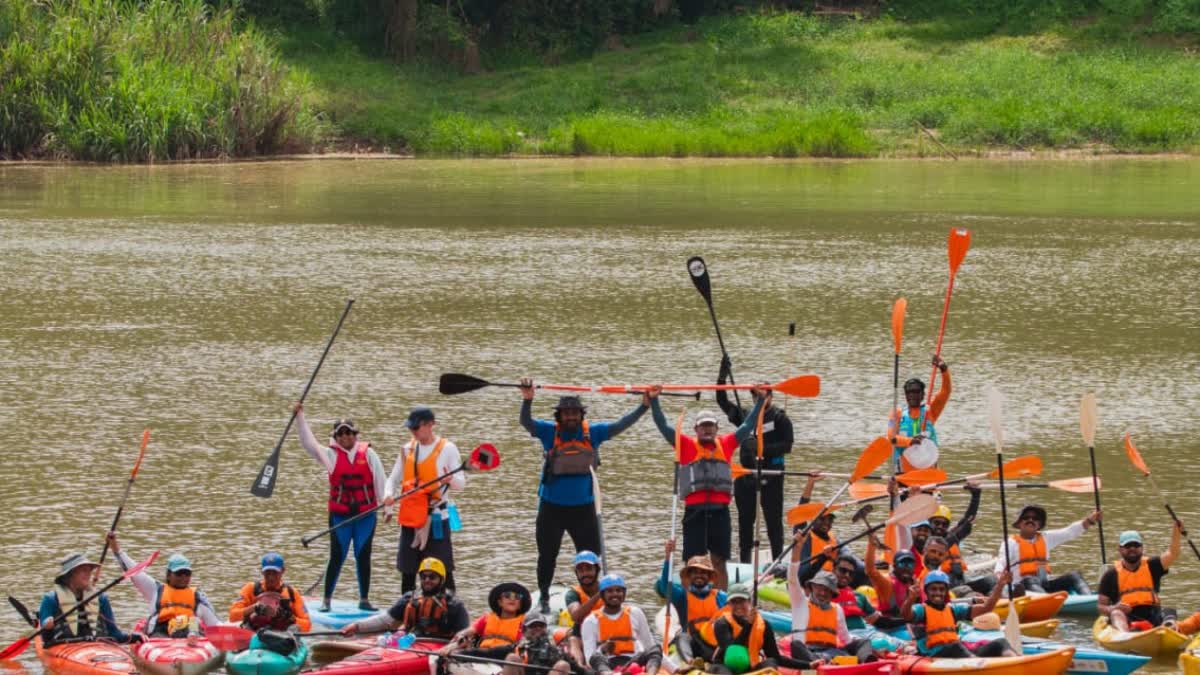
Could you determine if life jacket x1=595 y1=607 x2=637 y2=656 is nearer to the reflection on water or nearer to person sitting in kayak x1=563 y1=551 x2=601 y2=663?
person sitting in kayak x1=563 y1=551 x2=601 y2=663

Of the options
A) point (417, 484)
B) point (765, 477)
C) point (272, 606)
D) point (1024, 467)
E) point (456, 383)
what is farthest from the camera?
point (765, 477)

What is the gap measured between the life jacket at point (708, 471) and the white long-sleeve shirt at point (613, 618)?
1.78 m

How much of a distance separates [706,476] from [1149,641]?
9.92 feet

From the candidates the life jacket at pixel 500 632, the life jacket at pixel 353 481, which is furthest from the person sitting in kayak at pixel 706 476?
the life jacket at pixel 353 481

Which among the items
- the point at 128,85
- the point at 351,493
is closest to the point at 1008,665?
the point at 351,493

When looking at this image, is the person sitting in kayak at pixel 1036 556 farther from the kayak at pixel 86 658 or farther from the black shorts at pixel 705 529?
the kayak at pixel 86 658

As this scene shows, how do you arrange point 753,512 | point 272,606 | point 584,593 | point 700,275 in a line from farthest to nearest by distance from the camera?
point 700,275
point 753,512
point 272,606
point 584,593

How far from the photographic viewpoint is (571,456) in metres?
12.6

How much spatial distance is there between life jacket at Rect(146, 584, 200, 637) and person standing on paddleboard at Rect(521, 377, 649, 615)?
2255mm

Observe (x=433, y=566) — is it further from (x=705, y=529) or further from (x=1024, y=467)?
(x=1024, y=467)

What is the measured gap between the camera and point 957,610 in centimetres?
1240

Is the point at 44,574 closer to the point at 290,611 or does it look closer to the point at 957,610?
the point at 290,611

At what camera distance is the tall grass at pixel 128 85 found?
1716 inches

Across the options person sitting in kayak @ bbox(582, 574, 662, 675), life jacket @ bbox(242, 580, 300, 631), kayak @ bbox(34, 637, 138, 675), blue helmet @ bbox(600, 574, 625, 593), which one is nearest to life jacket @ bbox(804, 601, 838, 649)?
person sitting in kayak @ bbox(582, 574, 662, 675)
